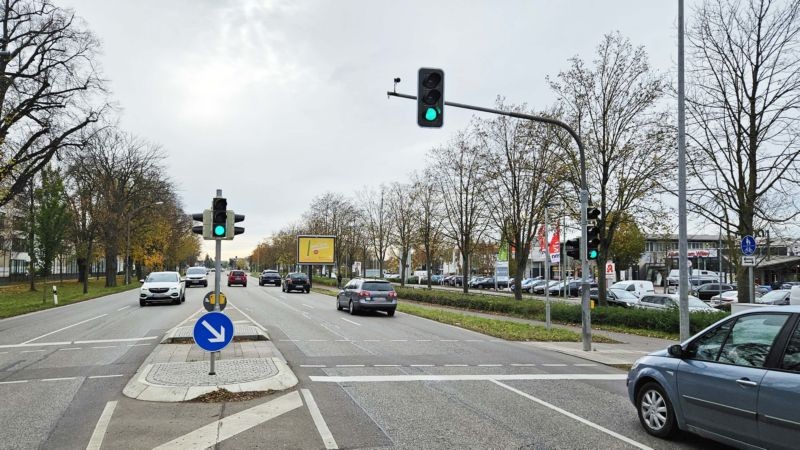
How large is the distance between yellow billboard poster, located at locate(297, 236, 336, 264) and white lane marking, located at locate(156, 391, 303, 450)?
4761 centimetres

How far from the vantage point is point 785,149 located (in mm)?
18734

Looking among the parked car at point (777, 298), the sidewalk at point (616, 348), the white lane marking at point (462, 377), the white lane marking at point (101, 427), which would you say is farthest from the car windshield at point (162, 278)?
the parked car at point (777, 298)

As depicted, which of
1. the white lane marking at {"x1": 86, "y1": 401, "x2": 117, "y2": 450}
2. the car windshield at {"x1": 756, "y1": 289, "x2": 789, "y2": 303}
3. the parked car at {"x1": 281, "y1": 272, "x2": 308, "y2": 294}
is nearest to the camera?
the white lane marking at {"x1": 86, "y1": 401, "x2": 117, "y2": 450}

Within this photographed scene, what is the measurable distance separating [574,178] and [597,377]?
13814mm

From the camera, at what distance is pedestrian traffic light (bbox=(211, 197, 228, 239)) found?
921cm

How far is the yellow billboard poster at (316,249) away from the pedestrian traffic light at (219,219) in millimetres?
45728

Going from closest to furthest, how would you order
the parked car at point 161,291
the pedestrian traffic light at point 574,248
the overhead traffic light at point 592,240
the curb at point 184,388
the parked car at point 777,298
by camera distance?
the curb at point 184,388, the overhead traffic light at point 592,240, the pedestrian traffic light at point 574,248, the parked car at point 777,298, the parked car at point 161,291

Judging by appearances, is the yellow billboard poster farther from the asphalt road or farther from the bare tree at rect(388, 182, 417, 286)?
the asphalt road

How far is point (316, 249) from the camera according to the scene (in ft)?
183

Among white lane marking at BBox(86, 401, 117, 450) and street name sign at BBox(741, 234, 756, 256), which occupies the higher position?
street name sign at BBox(741, 234, 756, 256)

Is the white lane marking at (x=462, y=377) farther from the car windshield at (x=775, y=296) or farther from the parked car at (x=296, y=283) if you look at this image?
the parked car at (x=296, y=283)

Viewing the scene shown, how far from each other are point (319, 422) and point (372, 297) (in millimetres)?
17204

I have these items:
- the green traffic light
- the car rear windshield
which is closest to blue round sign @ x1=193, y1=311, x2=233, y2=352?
the green traffic light

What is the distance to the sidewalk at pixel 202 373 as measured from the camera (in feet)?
26.4
